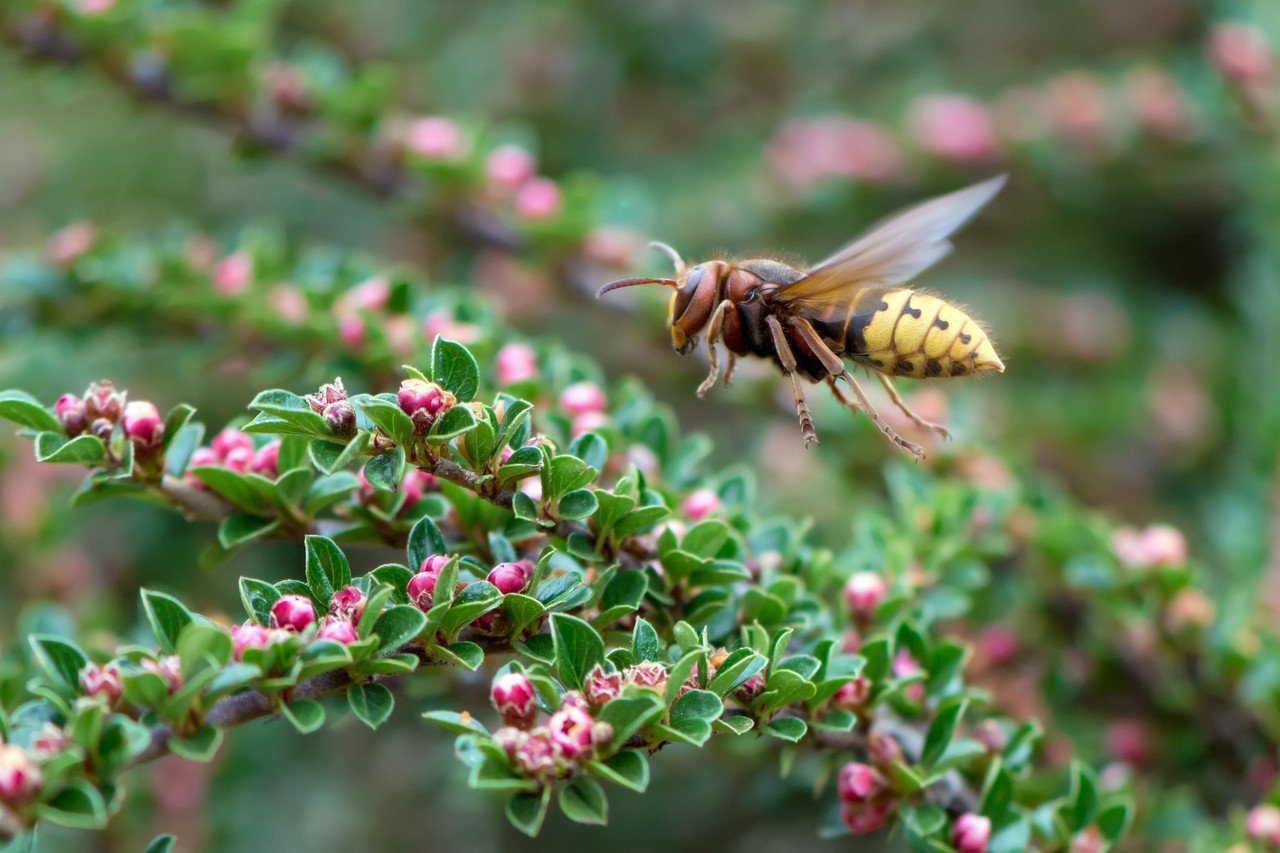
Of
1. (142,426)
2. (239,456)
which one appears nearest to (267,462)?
(239,456)

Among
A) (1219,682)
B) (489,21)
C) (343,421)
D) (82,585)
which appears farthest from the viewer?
(489,21)

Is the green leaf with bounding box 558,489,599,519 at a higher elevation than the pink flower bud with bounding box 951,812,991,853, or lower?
higher

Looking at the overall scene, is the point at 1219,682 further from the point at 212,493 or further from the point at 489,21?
the point at 489,21

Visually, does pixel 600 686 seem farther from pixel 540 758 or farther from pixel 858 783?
pixel 858 783

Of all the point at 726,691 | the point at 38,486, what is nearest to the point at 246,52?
the point at 38,486

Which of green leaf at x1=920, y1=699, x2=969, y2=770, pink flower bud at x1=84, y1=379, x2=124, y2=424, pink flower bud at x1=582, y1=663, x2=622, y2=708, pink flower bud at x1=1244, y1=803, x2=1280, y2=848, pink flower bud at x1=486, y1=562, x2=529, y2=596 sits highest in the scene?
pink flower bud at x1=84, y1=379, x2=124, y2=424

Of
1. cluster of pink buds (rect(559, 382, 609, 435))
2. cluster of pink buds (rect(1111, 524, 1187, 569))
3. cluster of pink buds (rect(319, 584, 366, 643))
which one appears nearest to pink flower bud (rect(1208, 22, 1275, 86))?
cluster of pink buds (rect(1111, 524, 1187, 569))

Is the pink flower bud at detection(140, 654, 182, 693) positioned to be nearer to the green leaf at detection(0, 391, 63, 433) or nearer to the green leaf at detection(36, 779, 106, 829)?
the green leaf at detection(36, 779, 106, 829)

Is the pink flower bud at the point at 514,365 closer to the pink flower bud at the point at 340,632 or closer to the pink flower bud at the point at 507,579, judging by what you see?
the pink flower bud at the point at 507,579
